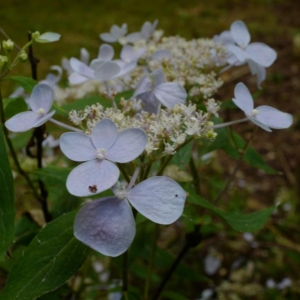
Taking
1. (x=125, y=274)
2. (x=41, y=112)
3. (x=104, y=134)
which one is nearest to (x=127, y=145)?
(x=104, y=134)

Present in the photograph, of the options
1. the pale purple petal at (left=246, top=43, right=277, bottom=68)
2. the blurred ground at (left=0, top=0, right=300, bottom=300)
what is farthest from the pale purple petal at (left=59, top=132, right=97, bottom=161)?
the blurred ground at (left=0, top=0, right=300, bottom=300)

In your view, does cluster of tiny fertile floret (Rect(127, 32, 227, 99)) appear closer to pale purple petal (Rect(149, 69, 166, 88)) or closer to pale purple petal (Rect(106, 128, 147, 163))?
pale purple petal (Rect(149, 69, 166, 88))

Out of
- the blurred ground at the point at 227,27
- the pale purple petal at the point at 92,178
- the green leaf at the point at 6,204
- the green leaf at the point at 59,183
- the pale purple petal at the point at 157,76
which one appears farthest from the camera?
the blurred ground at the point at 227,27

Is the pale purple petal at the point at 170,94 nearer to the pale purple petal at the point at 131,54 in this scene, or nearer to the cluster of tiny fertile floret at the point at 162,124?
the cluster of tiny fertile floret at the point at 162,124

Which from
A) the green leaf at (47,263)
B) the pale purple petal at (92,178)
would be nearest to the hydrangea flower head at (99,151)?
the pale purple petal at (92,178)

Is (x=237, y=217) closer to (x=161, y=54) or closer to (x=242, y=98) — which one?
(x=242, y=98)

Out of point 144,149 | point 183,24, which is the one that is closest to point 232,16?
point 183,24
